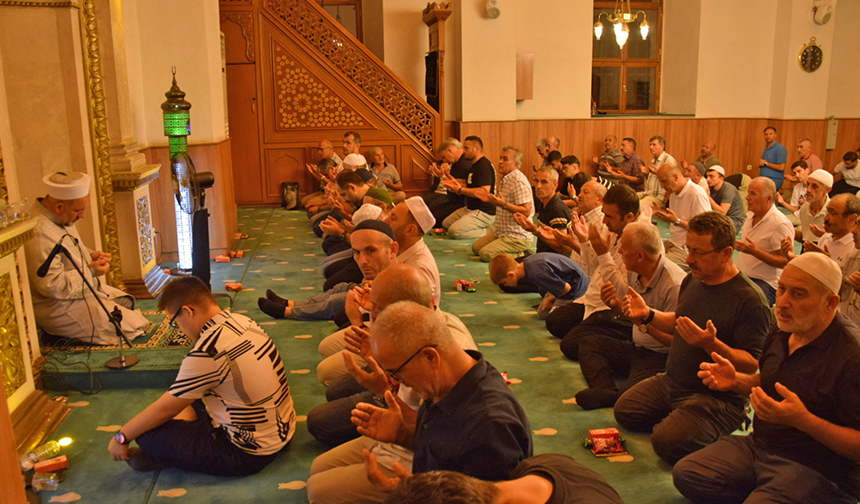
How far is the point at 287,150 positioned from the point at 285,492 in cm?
878

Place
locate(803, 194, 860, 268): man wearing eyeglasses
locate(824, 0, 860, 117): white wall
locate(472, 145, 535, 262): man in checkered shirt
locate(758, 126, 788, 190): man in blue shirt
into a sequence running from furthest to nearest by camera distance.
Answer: locate(824, 0, 860, 117): white wall, locate(758, 126, 788, 190): man in blue shirt, locate(472, 145, 535, 262): man in checkered shirt, locate(803, 194, 860, 268): man wearing eyeglasses

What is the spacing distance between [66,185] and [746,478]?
13.5ft

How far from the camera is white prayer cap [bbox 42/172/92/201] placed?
462 cm

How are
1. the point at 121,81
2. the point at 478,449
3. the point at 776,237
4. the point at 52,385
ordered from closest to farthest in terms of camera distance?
1. the point at 478,449
2. the point at 52,385
3. the point at 776,237
4. the point at 121,81

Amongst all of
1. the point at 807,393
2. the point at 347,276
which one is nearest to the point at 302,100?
the point at 347,276

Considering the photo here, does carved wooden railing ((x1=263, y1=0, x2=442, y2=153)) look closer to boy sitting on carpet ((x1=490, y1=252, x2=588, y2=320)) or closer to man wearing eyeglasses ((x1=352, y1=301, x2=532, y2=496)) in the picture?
boy sitting on carpet ((x1=490, y1=252, x2=588, y2=320))

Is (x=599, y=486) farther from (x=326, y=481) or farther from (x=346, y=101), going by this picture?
(x=346, y=101)

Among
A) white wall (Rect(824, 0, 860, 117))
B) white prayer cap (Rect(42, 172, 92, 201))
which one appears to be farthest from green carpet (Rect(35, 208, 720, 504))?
white wall (Rect(824, 0, 860, 117))

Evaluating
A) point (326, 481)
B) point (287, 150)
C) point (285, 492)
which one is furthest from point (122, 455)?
point (287, 150)

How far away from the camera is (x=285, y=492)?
11.1 ft

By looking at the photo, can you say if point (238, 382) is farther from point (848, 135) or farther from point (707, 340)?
point (848, 135)

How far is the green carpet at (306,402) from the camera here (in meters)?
3.40

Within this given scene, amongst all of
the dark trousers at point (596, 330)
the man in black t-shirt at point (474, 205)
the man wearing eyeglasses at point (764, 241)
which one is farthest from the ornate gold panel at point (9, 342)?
the man in black t-shirt at point (474, 205)

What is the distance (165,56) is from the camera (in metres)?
7.43
